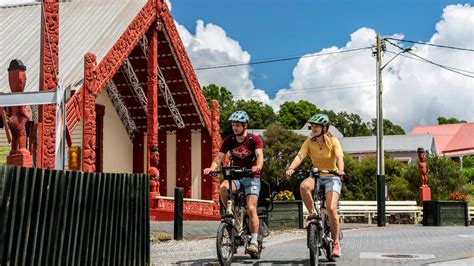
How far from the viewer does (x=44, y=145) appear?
14227 mm

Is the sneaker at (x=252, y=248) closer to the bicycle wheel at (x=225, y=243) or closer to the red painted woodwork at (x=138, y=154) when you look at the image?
the bicycle wheel at (x=225, y=243)

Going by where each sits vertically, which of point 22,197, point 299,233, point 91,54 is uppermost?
point 91,54

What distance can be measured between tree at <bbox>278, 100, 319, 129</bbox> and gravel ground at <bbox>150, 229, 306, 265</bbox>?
2796 inches

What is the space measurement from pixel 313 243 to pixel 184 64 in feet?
49.2

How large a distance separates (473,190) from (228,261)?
108 feet

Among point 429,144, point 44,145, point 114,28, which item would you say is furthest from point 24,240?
point 429,144

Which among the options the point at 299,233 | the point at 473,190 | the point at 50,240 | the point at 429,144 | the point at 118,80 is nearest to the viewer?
the point at 50,240

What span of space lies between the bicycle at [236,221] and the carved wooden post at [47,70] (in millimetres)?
6860

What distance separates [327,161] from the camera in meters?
8.35

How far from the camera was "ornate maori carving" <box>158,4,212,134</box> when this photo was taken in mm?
20875

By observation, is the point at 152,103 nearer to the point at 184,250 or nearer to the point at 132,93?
the point at 132,93

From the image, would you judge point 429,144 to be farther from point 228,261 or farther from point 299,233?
point 228,261

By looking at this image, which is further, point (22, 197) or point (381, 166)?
point (381, 166)

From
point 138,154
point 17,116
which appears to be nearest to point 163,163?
point 138,154
